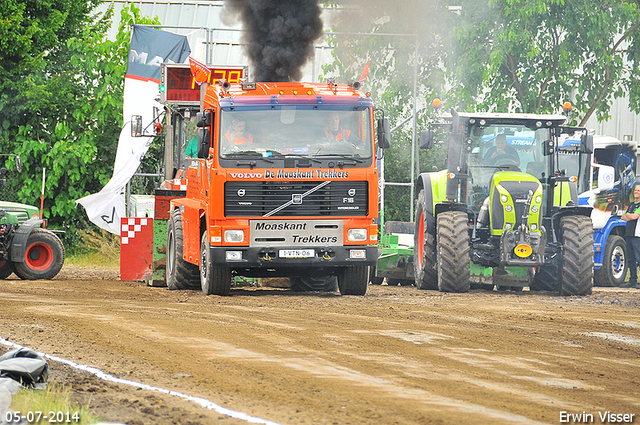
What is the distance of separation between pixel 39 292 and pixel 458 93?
1149cm

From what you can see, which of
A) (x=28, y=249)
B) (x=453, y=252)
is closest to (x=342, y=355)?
(x=453, y=252)

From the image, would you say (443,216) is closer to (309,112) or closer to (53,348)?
(309,112)

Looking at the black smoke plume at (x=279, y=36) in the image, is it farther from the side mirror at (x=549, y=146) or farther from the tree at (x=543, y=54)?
the tree at (x=543, y=54)

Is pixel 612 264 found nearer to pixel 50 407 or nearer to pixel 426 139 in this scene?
pixel 426 139

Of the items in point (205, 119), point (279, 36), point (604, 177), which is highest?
point (279, 36)

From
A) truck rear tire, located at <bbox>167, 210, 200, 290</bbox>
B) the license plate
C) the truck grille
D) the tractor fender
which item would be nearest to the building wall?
the tractor fender

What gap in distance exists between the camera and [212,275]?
43.2 ft

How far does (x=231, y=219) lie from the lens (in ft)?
41.5

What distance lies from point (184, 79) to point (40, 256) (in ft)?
14.2

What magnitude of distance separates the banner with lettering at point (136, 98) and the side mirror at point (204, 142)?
803 cm

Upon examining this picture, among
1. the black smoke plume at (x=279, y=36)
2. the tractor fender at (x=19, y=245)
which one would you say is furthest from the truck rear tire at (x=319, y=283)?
the tractor fender at (x=19, y=245)

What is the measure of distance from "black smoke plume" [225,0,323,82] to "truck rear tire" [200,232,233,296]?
15.3 feet

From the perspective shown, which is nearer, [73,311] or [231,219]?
[73,311]

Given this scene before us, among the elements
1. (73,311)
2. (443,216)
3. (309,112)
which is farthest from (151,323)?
(443,216)
